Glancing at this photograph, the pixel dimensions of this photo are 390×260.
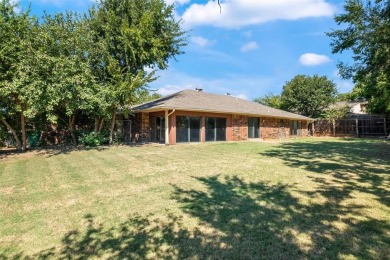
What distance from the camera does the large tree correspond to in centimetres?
1015

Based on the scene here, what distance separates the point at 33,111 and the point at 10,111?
2226 mm

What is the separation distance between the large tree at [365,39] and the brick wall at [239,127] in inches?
387

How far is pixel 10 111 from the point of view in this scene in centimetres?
1343

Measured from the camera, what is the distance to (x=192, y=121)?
60.0ft

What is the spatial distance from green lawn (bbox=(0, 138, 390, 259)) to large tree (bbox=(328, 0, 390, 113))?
5028 millimetres

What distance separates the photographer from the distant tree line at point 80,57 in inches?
482

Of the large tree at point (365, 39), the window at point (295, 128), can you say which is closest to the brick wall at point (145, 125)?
the large tree at point (365, 39)

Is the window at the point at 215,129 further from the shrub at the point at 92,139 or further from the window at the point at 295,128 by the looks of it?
the window at the point at 295,128

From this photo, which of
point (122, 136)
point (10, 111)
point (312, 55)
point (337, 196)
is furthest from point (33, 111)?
point (312, 55)

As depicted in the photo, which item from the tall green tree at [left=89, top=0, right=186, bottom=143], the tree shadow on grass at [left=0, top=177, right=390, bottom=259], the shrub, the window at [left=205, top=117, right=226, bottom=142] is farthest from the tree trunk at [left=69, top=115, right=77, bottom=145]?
the tree shadow on grass at [left=0, top=177, right=390, bottom=259]

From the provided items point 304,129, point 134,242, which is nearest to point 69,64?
point 134,242

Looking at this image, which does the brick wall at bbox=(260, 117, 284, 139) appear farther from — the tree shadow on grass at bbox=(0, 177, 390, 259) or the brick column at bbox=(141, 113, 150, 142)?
the tree shadow on grass at bbox=(0, 177, 390, 259)

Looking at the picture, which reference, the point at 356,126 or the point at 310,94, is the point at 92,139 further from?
the point at 310,94

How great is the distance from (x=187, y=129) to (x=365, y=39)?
36.7 ft
